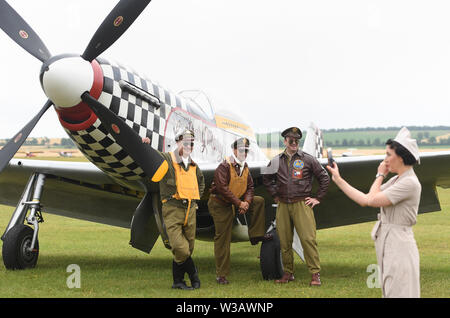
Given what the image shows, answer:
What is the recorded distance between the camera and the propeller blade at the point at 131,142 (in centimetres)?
517

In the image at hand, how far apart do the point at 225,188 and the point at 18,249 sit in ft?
8.60

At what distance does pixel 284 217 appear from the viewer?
5734 mm

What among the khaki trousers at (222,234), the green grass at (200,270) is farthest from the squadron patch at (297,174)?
the green grass at (200,270)

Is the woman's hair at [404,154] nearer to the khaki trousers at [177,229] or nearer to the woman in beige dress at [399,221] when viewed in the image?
the woman in beige dress at [399,221]

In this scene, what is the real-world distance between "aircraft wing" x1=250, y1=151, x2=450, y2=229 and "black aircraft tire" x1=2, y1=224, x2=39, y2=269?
2.88m

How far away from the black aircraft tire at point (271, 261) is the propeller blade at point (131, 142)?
170 cm

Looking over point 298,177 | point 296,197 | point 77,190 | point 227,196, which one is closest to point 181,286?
point 227,196

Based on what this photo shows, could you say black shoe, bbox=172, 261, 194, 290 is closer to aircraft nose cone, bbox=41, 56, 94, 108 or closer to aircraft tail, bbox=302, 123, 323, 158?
aircraft nose cone, bbox=41, 56, 94, 108

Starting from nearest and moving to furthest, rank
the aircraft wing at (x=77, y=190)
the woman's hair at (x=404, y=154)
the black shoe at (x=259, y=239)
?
the woman's hair at (x=404, y=154), the black shoe at (x=259, y=239), the aircraft wing at (x=77, y=190)

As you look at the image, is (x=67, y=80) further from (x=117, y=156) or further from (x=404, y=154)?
(x=404, y=154)

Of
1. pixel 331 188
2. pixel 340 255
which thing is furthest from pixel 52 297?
pixel 340 255

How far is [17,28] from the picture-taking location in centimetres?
574

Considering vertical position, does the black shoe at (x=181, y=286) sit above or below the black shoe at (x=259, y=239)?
below

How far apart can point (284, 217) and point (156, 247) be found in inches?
201
